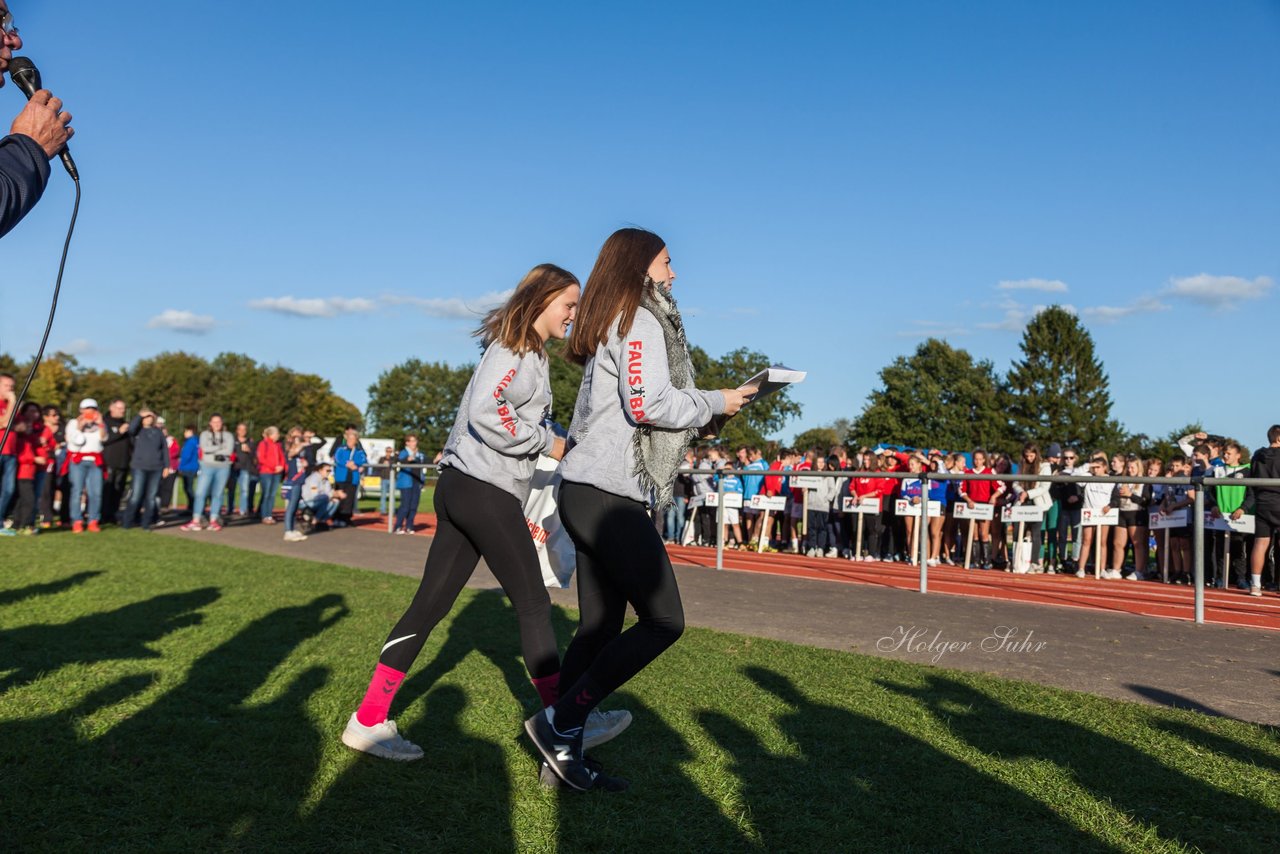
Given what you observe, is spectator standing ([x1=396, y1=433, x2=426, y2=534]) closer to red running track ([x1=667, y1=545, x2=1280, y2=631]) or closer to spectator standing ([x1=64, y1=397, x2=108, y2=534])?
spectator standing ([x1=64, y1=397, x2=108, y2=534])

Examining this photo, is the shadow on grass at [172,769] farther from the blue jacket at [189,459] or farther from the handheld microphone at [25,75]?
the blue jacket at [189,459]

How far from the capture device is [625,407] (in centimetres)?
374

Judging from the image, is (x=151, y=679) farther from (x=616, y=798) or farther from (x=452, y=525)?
(x=616, y=798)

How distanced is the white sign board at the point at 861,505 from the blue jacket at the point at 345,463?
8.88m

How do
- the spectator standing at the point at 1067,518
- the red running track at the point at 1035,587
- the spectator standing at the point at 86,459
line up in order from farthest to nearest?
the spectator standing at the point at 86,459 < the spectator standing at the point at 1067,518 < the red running track at the point at 1035,587

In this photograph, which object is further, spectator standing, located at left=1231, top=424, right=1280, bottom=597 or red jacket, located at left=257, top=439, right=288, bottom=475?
red jacket, located at left=257, top=439, right=288, bottom=475

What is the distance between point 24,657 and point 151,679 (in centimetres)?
109

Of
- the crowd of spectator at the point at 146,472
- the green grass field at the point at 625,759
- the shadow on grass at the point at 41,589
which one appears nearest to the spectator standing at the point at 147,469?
the crowd of spectator at the point at 146,472

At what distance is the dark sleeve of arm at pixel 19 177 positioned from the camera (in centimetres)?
242

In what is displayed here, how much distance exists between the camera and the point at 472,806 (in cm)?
359

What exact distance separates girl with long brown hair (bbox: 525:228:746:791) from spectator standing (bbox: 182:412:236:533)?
1525 centimetres

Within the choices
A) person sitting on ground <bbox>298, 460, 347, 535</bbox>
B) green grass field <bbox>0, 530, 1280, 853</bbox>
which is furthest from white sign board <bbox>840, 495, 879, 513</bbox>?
green grass field <bbox>0, 530, 1280, 853</bbox>

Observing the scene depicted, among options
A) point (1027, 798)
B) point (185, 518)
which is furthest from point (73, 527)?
point (1027, 798)

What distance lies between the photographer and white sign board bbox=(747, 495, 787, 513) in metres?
15.9
